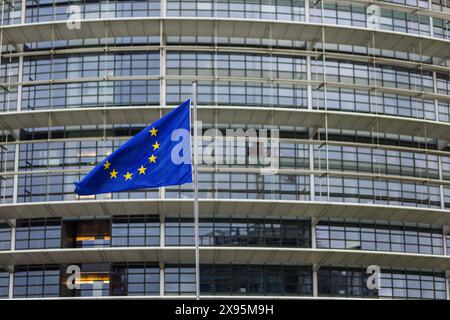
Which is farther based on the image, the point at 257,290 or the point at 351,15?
the point at 351,15

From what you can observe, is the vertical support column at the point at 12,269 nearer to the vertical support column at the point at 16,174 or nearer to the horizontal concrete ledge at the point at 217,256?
the horizontal concrete ledge at the point at 217,256

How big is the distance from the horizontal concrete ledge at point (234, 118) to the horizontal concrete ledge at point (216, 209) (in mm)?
5241

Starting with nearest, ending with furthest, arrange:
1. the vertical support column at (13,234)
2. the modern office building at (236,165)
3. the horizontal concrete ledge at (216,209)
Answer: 1. the horizontal concrete ledge at (216,209)
2. the modern office building at (236,165)
3. the vertical support column at (13,234)

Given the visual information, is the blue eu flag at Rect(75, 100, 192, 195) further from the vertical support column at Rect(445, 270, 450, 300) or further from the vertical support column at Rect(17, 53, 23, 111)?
the vertical support column at Rect(445, 270, 450, 300)

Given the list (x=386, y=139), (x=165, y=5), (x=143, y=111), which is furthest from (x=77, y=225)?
(x=386, y=139)

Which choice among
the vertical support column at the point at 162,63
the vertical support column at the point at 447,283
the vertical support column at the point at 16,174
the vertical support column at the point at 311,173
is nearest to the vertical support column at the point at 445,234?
the vertical support column at the point at 447,283

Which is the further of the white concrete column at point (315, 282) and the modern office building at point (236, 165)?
the white concrete column at point (315, 282)

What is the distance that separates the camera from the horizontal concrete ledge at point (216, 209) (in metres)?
45.5

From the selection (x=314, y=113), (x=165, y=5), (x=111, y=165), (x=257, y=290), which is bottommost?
(x=257, y=290)

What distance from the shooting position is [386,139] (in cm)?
5112

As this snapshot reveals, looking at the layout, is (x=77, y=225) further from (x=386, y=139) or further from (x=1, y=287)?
(x=386, y=139)

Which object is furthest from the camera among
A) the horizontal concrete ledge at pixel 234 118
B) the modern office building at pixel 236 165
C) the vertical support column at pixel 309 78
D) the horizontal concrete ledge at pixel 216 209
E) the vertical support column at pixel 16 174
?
the vertical support column at pixel 309 78

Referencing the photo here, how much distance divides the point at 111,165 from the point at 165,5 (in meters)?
26.3

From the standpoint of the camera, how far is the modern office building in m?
46.8
